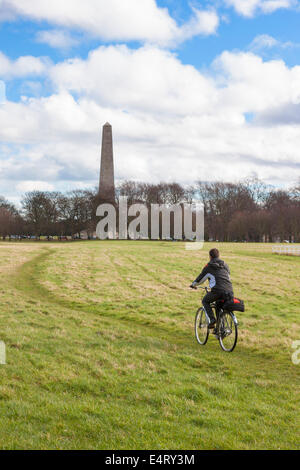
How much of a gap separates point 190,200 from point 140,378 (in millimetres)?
94115

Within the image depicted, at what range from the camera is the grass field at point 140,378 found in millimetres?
5591

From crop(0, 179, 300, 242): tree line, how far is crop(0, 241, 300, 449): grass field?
74473 millimetres

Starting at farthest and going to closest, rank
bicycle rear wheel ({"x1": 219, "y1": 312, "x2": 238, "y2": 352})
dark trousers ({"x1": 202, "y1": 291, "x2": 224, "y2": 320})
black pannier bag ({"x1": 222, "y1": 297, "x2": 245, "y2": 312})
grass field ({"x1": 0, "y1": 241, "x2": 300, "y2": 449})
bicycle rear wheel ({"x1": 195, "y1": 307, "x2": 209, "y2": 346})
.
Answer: bicycle rear wheel ({"x1": 195, "y1": 307, "x2": 209, "y2": 346})
dark trousers ({"x1": 202, "y1": 291, "x2": 224, "y2": 320})
bicycle rear wheel ({"x1": 219, "y1": 312, "x2": 238, "y2": 352})
black pannier bag ({"x1": 222, "y1": 297, "x2": 245, "y2": 312})
grass field ({"x1": 0, "y1": 241, "x2": 300, "y2": 449})

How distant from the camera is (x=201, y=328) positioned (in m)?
11.2

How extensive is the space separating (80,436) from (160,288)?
1619 centimetres

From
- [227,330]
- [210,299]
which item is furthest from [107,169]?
[227,330]

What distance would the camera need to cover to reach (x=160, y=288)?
21641 mm

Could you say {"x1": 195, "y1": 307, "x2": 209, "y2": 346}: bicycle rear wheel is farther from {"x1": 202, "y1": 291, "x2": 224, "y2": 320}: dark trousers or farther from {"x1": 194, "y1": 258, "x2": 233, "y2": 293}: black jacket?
{"x1": 194, "y1": 258, "x2": 233, "y2": 293}: black jacket

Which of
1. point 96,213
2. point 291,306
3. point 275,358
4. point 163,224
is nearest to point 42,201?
point 96,213

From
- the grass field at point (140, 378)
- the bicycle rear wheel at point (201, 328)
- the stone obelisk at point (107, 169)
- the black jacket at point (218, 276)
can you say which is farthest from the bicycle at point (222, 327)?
the stone obelisk at point (107, 169)

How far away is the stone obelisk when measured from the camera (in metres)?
85.3

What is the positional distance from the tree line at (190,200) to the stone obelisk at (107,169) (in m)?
2.46

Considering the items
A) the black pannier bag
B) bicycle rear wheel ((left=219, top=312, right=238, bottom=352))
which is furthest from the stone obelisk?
the black pannier bag
